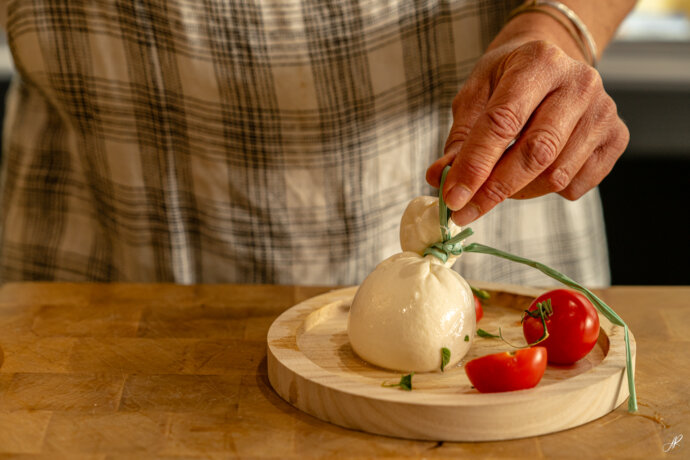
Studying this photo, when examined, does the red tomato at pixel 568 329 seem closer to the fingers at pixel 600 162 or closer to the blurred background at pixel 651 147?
the fingers at pixel 600 162

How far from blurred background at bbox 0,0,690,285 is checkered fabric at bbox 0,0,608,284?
1125 mm

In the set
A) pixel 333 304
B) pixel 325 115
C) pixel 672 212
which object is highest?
pixel 325 115

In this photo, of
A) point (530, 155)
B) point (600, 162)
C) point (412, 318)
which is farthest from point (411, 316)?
point (600, 162)

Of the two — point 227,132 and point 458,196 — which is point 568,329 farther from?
point 227,132

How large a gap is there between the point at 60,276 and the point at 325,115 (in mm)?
631

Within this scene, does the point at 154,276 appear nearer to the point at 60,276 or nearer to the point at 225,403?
the point at 60,276

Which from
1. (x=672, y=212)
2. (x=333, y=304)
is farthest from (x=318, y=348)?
(x=672, y=212)

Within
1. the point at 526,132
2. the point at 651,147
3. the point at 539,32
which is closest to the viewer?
the point at 526,132

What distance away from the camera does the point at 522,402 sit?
2.69ft

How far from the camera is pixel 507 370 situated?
2.75ft

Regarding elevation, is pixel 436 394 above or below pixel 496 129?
below

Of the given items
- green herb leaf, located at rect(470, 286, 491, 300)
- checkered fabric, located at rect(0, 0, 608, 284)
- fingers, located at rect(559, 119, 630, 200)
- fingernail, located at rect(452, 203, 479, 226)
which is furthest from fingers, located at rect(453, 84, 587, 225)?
checkered fabric, located at rect(0, 0, 608, 284)

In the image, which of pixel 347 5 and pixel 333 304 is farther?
pixel 347 5

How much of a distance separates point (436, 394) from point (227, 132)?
688mm
